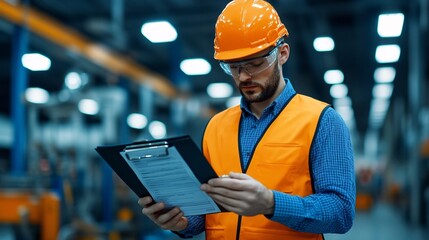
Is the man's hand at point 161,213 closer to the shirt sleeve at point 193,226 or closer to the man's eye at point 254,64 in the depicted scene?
the shirt sleeve at point 193,226

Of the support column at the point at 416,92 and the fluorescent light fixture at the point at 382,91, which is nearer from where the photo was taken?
the support column at the point at 416,92

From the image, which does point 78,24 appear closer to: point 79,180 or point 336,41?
point 79,180

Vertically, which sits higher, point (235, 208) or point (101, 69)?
point (101, 69)

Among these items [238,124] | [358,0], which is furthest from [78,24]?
[238,124]

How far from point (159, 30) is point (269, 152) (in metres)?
9.34

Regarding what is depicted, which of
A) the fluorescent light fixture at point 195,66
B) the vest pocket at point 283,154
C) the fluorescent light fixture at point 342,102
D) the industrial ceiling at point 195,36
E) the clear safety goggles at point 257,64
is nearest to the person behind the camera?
the vest pocket at point 283,154

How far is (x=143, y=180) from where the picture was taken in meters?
1.64

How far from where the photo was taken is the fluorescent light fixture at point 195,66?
15211mm

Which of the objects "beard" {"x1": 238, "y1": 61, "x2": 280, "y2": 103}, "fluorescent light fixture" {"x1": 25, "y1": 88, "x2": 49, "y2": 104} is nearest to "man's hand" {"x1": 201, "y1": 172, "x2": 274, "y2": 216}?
"beard" {"x1": 238, "y1": 61, "x2": 280, "y2": 103}

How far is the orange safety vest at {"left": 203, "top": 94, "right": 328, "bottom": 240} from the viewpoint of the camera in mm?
1670

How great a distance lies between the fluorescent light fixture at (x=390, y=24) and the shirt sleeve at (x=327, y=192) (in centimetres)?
892

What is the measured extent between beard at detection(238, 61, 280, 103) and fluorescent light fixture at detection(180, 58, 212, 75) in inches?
524

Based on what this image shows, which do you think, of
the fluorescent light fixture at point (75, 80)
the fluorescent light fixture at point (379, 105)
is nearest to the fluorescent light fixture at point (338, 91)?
the fluorescent light fixture at point (379, 105)

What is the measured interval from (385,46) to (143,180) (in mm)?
11772
